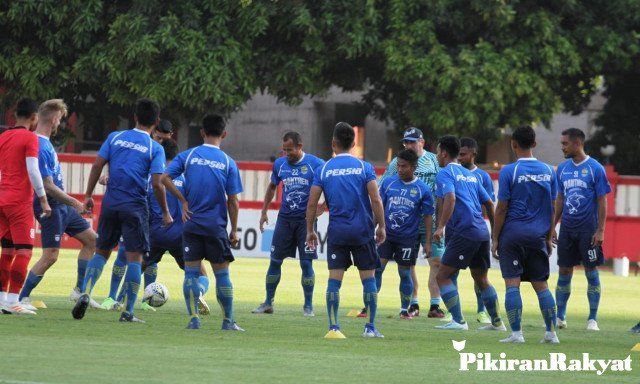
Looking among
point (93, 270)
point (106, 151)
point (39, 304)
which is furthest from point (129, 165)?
point (39, 304)

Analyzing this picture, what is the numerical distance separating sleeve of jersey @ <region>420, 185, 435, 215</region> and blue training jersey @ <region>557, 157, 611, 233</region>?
1582 mm

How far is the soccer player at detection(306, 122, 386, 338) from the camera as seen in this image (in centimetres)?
1295

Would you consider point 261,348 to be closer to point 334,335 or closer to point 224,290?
point 334,335

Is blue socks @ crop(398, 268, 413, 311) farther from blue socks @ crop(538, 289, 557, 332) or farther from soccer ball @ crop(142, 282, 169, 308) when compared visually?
blue socks @ crop(538, 289, 557, 332)

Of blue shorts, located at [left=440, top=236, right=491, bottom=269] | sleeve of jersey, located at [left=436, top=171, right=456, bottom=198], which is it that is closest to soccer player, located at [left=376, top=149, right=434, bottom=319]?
sleeve of jersey, located at [left=436, top=171, right=456, bottom=198]

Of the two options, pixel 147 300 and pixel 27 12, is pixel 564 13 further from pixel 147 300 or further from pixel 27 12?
pixel 147 300

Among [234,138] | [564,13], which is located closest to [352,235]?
[564,13]

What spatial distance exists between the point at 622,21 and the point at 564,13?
1455mm

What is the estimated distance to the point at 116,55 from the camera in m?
32.1

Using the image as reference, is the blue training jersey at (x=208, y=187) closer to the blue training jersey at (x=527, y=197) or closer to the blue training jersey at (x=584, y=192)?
the blue training jersey at (x=527, y=197)

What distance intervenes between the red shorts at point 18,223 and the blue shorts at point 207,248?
182 centimetres

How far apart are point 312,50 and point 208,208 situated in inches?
809

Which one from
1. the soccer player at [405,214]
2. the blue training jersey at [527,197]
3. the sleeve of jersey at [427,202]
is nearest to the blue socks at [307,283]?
the soccer player at [405,214]

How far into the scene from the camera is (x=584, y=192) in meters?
15.6
